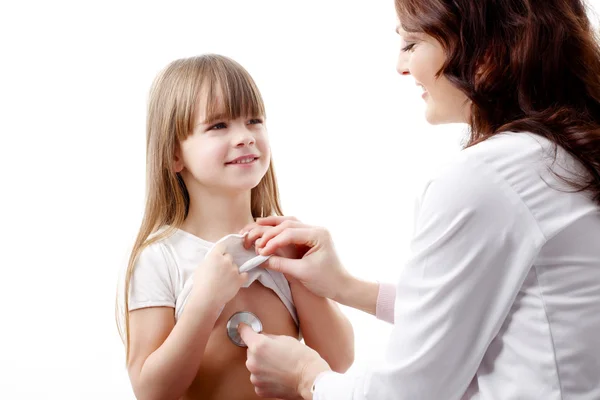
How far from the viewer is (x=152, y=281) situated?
4.64ft

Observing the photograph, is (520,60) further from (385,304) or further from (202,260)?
(202,260)

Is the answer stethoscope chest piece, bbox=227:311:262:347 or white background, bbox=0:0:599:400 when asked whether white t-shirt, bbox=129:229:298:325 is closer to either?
stethoscope chest piece, bbox=227:311:262:347

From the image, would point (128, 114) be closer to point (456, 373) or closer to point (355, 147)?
point (355, 147)

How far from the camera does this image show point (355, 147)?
2.29 metres

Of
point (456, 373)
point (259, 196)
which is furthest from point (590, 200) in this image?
point (259, 196)

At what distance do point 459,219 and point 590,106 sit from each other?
0.32m

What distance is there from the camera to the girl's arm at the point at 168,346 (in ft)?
4.37

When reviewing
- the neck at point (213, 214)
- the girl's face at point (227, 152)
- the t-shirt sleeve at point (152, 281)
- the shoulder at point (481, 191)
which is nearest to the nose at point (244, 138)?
the girl's face at point (227, 152)

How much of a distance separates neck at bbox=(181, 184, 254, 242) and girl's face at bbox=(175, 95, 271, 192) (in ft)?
0.14

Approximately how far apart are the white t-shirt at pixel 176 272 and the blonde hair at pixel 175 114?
0.02 m

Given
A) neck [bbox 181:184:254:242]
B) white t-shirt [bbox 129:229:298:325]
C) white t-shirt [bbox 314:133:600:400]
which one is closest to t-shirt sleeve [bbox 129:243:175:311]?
white t-shirt [bbox 129:229:298:325]

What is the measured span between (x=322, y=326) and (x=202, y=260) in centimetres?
29

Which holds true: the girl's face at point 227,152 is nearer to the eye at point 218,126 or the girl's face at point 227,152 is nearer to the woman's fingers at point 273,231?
the eye at point 218,126

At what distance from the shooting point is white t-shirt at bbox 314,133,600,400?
102cm
